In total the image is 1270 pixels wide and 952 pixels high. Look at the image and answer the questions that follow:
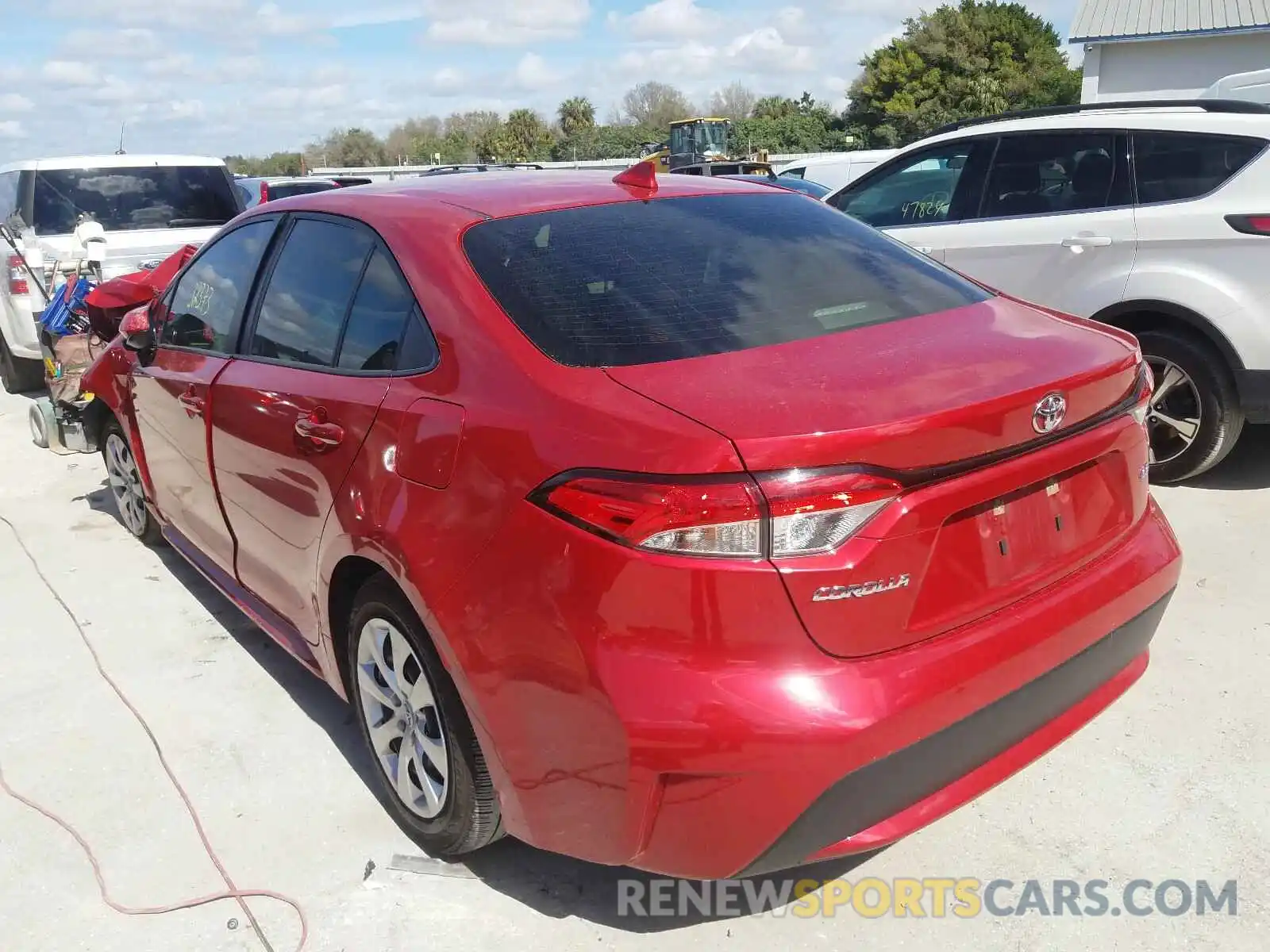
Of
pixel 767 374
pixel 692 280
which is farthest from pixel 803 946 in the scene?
pixel 692 280

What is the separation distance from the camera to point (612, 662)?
1.92m

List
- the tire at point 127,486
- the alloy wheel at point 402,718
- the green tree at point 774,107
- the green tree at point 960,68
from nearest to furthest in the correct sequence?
the alloy wheel at point 402,718
the tire at point 127,486
the green tree at point 960,68
the green tree at point 774,107

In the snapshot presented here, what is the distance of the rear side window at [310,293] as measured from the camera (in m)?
2.86

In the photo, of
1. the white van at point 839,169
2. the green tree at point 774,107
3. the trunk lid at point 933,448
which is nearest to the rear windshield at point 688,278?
the trunk lid at point 933,448

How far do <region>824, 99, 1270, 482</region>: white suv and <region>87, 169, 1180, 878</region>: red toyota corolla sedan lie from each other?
2400 mm

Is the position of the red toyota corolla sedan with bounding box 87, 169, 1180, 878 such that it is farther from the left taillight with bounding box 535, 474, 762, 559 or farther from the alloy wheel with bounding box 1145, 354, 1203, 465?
the alloy wheel with bounding box 1145, 354, 1203, 465

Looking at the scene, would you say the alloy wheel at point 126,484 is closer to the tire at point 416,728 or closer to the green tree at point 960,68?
the tire at point 416,728

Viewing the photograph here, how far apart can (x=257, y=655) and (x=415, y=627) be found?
178 centimetres

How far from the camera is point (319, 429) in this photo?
2752mm

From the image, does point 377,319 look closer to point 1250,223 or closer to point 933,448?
point 933,448

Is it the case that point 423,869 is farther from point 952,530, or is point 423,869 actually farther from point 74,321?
point 74,321

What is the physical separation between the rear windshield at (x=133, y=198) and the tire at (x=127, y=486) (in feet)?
15.1

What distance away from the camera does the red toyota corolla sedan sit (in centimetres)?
187

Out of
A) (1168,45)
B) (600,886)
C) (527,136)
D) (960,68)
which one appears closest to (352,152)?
(527,136)
